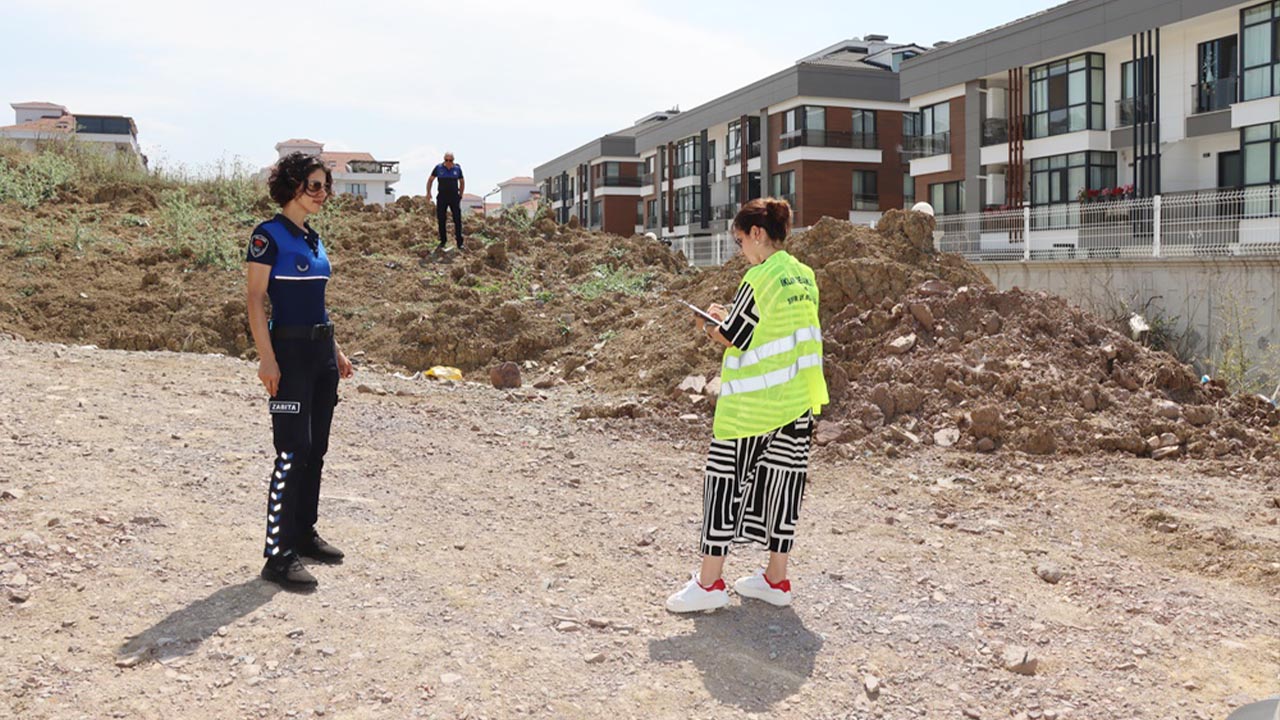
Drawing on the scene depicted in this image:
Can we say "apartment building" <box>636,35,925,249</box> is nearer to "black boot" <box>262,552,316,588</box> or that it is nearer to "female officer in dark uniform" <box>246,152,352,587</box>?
"female officer in dark uniform" <box>246,152,352,587</box>

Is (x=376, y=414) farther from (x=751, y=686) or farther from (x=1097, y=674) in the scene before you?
(x=1097, y=674)

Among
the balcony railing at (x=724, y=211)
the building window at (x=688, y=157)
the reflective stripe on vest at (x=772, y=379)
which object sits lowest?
the reflective stripe on vest at (x=772, y=379)

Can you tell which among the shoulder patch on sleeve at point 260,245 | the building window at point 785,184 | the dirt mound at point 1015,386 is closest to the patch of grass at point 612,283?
the dirt mound at point 1015,386

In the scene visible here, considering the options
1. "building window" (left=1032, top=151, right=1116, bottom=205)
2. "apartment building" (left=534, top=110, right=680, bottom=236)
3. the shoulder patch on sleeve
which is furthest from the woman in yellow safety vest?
"apartment building" (left=534, top=110, right=680, bottom=236)

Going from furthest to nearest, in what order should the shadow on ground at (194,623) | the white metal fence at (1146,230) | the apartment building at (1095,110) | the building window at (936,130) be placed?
the building window at (936,130) < the apartment building at (1095,110) < the white metal fence at (1146,230) < the shadow on ground at (194,623)

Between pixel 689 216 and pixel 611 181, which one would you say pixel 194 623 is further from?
pixel 611 181

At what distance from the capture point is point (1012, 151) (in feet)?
100

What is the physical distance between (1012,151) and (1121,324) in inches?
696

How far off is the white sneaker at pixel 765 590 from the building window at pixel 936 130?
104 feet

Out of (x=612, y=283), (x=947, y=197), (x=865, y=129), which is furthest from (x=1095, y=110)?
(x=612, y=283)

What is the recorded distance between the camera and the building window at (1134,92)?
84.8 ft

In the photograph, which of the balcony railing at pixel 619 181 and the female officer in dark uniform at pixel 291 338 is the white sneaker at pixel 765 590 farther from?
the balcony railing at pixel 619 181

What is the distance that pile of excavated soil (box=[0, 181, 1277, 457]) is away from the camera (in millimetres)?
9125

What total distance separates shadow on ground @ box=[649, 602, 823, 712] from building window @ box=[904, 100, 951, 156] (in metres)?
32.0
